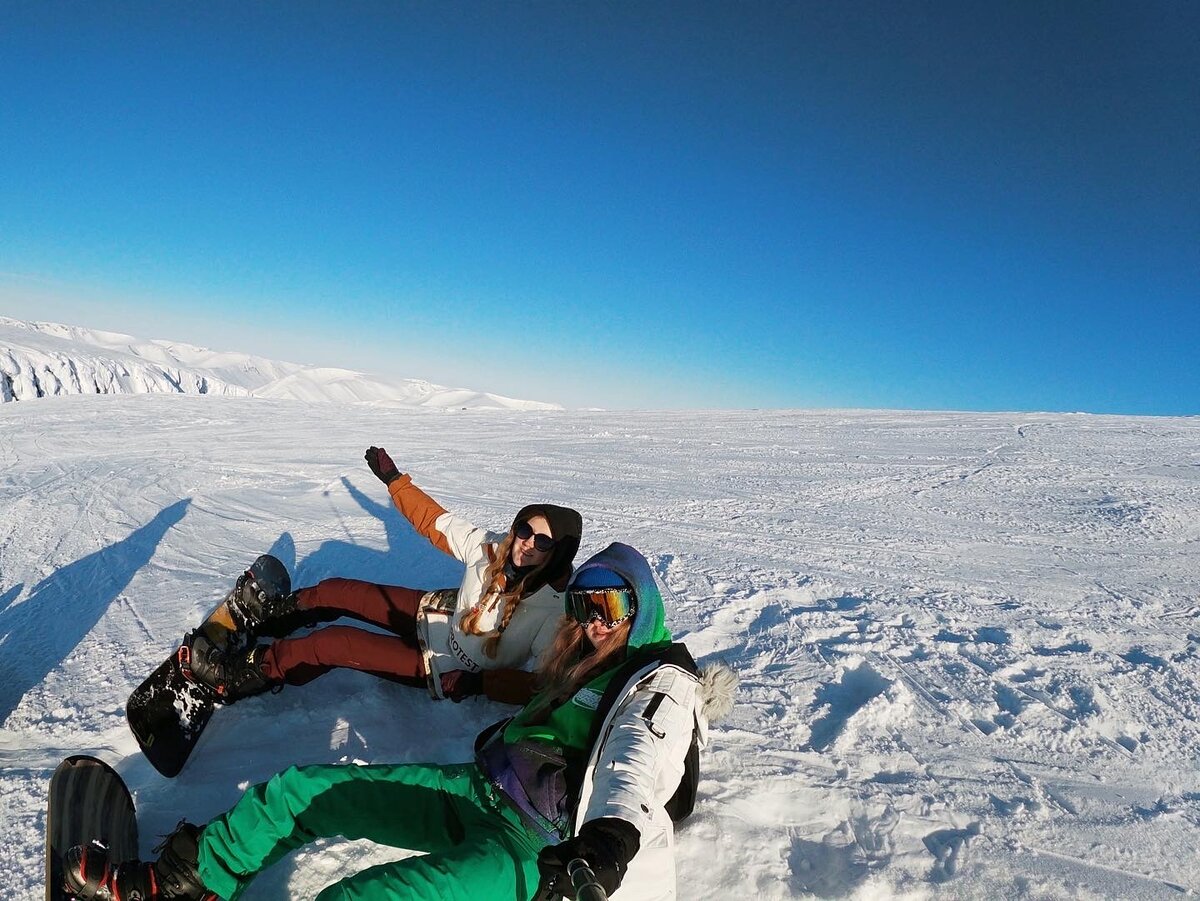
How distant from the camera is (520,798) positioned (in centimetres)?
218

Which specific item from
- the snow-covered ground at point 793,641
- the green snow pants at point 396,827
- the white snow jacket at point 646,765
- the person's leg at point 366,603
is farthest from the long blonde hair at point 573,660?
the person's leg at point 366,603

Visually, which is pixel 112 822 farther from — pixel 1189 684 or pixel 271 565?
pixel 1189 684

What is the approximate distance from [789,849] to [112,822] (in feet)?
8.38

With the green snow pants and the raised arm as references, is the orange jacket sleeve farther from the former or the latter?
the green snow pants

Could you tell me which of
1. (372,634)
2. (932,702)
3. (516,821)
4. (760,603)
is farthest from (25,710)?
(932,702)

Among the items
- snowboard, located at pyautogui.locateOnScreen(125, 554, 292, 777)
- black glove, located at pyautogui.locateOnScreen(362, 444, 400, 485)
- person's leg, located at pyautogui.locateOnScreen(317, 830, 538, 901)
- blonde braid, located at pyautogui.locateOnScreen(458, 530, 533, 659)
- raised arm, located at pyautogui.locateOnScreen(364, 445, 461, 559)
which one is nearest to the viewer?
person's leg, located at pyautogui.locateOnScreen(317, 830, 538, 901)

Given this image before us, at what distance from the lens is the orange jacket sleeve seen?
13.0 feet

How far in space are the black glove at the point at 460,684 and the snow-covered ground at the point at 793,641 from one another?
11cm

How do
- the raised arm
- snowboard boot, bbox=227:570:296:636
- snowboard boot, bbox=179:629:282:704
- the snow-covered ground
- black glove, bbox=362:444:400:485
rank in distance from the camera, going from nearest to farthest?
the snow-covered ground, snowboard boot, bbox=179:629:282:704, snowboard boot, bbox=227:570:296:636, the raised arm, black glove, bbox=362:444:400:485

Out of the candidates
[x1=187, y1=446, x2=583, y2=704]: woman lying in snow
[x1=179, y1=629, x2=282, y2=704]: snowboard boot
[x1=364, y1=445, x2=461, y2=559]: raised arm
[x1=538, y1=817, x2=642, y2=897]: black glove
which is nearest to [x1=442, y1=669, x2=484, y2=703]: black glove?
[x1=187, y1=446, x2=583, y2=704]: woman lying in snow

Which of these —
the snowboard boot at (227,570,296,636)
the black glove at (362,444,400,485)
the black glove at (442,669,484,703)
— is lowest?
the black glove at (442,669,484,703)

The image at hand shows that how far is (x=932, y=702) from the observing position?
3566 mm

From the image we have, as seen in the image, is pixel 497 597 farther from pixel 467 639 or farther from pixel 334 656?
pixel 334 656

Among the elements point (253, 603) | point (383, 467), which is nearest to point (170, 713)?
point (253, 603)
